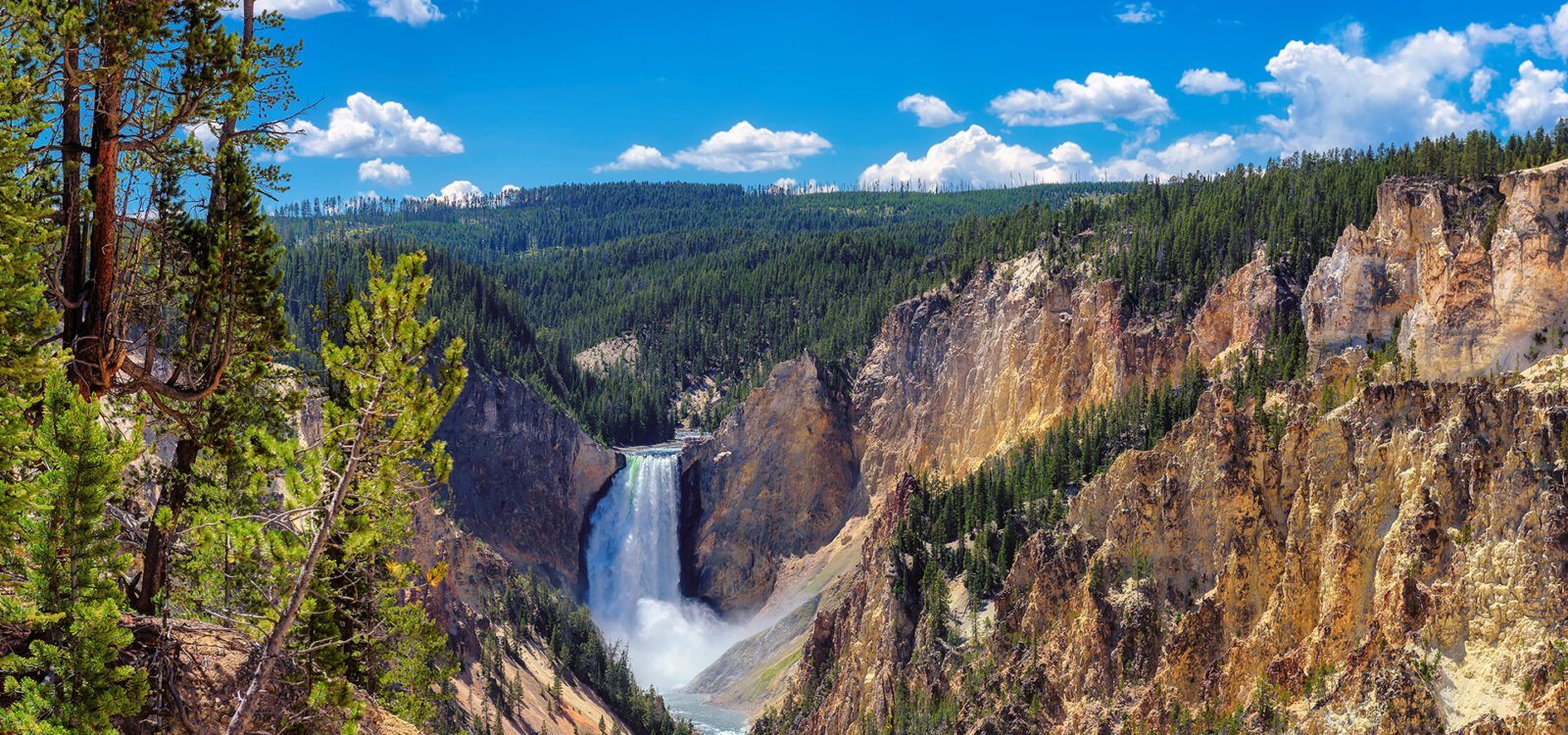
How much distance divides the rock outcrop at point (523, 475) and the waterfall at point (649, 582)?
2.27m

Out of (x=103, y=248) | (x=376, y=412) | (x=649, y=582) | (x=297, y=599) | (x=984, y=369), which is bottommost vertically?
(x=649, y=582)

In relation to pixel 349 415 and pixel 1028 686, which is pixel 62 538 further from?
pixel 1028 686

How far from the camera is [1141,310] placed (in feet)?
292

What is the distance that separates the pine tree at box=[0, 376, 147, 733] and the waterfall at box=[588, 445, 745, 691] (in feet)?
320

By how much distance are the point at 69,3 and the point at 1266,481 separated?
158ft

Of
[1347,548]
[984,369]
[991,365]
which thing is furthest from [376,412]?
[984,369]

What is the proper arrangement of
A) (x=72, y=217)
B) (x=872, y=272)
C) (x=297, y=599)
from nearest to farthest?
1. (x=297, y=599)
2. (x=72, y=217)
3. (x=872, y=272)

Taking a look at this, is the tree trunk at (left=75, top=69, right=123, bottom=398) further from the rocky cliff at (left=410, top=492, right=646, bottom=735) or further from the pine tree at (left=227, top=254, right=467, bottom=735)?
the rocky cliff at (left=410, top=492, right=646, bottom=735)

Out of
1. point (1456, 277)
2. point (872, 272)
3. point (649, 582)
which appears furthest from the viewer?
point (872, 272)

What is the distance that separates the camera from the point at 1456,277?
53.8m

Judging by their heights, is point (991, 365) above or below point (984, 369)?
above

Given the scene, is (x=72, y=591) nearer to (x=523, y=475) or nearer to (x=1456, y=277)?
(x=1456, y=277)

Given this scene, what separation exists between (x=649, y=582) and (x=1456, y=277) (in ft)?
271

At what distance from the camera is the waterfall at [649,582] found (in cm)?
11144
